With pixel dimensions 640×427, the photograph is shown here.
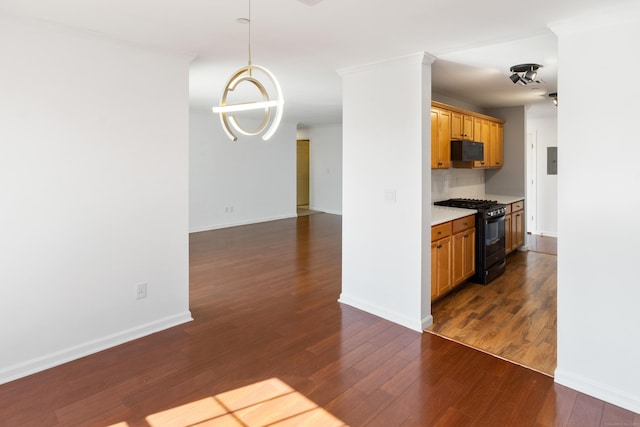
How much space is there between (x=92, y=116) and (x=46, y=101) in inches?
11.7

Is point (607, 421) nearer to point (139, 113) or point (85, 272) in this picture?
point (85, 272)

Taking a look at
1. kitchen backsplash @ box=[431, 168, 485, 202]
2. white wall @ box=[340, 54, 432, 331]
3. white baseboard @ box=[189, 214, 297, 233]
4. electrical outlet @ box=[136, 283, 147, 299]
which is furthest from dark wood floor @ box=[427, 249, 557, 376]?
white baseboard @ box=[189, 214, 297, 233]

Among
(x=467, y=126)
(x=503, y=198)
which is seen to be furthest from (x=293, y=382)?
(x=503, y=198)

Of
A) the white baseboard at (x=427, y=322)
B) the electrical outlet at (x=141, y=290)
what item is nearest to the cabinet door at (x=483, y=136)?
the white baseboard at (x=427, y=322)

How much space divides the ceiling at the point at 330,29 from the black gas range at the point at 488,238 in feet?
5.11

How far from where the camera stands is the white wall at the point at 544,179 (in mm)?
7777

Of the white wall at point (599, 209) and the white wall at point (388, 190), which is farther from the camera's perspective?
the white wall at point (388, 190)

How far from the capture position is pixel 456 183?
590 centimetres

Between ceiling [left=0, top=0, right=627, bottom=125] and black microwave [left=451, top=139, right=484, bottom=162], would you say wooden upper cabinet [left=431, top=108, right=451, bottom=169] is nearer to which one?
black microwave [left=451, top=139, right=484, bottom=162]

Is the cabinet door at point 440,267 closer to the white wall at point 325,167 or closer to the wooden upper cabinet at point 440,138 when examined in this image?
the wooden upper cabinet at point 440,138

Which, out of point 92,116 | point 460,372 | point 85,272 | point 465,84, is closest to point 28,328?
point 85,272

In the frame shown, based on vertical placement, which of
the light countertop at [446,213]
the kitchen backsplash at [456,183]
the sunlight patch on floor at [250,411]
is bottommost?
the sunlight patch on floor at [250,411]

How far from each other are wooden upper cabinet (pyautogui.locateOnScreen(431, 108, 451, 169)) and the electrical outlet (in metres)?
3.22

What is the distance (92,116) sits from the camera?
298 centimetres
